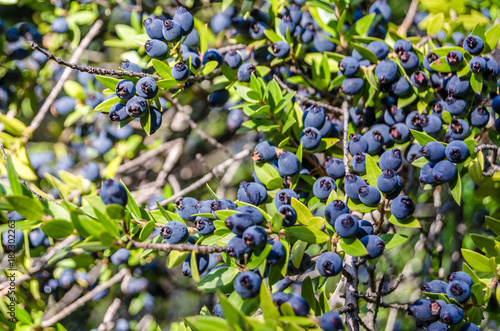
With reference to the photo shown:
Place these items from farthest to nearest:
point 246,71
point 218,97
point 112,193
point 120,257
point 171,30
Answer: point 120,257 → point 218,97 → point 246,71 → point 171,30 → point 112,193

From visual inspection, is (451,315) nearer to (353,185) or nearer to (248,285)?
(353,185)

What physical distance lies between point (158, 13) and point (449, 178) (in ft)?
5.54

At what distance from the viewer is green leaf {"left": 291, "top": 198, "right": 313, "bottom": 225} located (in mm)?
1139

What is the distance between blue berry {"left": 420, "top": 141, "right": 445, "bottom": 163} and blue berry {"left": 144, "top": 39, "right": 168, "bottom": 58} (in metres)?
0.86

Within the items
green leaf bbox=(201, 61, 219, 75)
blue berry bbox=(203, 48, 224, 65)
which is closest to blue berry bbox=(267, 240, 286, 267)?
green leaf bbox=(201, 61, 219, 75)

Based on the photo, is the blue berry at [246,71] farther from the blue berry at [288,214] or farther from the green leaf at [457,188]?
the green leaf at [457,188]

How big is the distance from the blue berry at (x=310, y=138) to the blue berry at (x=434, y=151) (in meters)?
0.32

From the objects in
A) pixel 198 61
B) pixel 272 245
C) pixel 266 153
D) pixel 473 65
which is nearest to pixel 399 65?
pixel 473 65

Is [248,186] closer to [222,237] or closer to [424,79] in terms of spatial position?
[222,237]

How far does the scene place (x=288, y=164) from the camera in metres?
1.29

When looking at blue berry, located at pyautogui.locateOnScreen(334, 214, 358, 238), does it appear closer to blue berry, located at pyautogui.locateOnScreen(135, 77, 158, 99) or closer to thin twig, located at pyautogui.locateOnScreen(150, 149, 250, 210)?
blue berry, located at pyautogui.locateOnScreen(135, 77, 158, 99)

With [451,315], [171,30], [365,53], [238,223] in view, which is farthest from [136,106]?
[451,315]

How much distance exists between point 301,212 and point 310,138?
295mm

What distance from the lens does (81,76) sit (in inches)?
94.3
